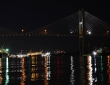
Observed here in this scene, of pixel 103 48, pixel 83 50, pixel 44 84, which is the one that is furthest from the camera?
pixel 103 48

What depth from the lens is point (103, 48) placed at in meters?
89.3

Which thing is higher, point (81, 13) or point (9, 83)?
point (81, 13)

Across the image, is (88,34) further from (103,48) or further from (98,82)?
(98,82)

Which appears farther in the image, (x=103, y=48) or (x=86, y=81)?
(x=103, y=48)

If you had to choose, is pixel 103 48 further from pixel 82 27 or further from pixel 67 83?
pixel 67 83

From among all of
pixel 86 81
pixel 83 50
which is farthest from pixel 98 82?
pixel 83 50

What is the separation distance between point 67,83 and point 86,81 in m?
1.14

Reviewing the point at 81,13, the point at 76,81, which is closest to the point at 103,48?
the point at 81,13

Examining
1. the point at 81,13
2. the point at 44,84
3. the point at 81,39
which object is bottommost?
the point at 44,84

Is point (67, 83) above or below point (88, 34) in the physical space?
below

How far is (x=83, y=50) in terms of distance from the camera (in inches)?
2307

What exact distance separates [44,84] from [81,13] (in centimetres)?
→ 4263

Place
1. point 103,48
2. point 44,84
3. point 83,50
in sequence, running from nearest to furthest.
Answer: point 44,84 < point 83,50 < point 103,48

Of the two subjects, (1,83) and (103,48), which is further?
(103,48)
